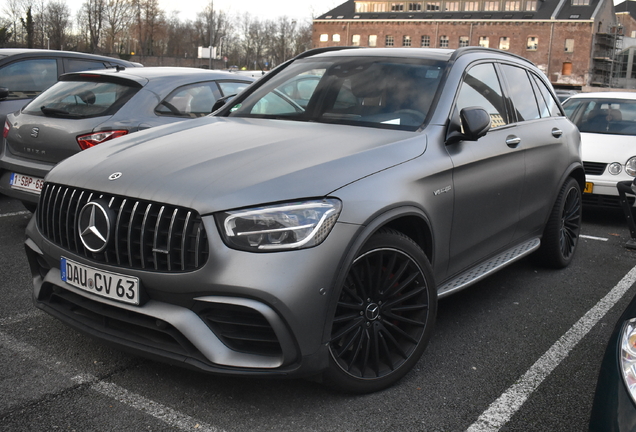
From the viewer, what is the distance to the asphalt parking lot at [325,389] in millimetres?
2877

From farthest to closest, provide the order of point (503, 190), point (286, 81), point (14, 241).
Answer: point (14, 241) → point (286, 81) → point (503, 190)

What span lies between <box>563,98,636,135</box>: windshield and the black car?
6157 mm

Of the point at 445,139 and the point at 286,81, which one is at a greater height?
the point at 286,81

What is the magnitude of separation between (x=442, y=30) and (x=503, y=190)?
86145 millimetres

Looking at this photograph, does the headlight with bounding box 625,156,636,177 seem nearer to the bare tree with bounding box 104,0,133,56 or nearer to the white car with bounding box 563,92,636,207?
the white car with bounding box 563,92,636,207

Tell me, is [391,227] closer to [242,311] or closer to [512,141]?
[242,311]

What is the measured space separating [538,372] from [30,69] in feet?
23.3

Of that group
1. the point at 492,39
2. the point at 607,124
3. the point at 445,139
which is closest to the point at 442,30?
the point at 492,39

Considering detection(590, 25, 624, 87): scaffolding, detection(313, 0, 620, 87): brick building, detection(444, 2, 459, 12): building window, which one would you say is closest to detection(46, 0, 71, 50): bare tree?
detection(313, 0, 620, 87): brick building

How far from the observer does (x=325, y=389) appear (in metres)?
3.18

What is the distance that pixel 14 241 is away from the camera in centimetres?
581

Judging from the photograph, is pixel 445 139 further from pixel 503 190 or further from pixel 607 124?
pixel 607 124

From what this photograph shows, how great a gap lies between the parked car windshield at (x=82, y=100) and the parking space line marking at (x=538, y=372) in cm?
418

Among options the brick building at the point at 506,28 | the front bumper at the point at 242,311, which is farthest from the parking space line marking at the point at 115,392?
the brick building at the point at 506,28
